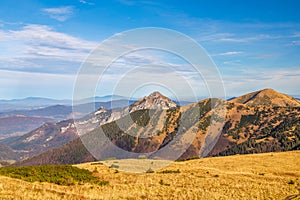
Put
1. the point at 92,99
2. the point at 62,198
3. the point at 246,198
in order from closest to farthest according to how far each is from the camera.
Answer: the point at 62,198 < the point at 246,198 < the point at 92,99

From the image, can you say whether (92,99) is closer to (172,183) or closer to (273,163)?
(172,183)

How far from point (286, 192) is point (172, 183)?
1297cm

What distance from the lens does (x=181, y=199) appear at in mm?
24609

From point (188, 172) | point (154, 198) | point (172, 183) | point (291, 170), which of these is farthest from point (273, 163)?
point (154, 198)

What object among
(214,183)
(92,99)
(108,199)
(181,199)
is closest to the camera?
(108,199)

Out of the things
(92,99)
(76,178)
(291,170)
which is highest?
(92,99)

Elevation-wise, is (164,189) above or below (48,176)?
below

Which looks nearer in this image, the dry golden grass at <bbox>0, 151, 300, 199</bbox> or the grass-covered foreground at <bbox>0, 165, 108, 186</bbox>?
A: the dry golden grass at <bbox>0, 151, 300, 199</bbox>

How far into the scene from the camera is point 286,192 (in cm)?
3022

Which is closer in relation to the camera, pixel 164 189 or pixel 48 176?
pixel 164 189

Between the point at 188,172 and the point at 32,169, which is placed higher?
the point at 32,169

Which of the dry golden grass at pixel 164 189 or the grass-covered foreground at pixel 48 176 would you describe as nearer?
the dry golden grass at pixel 164 189

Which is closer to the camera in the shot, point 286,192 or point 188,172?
point 286,192

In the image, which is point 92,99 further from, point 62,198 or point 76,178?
point 62,198
